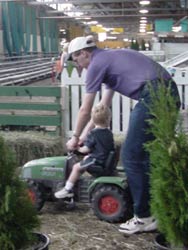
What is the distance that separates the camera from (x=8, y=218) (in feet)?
8.97

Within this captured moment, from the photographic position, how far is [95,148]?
4.45 meters

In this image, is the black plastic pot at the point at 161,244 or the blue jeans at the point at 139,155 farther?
the blue jeans at the point at 139,155

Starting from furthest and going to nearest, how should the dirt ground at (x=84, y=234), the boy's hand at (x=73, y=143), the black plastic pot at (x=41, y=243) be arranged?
the boy's hand at (x=73, y=143)
the dirt ground at (x=84, y=234)
the black plastic pot at (x=41, y=243)

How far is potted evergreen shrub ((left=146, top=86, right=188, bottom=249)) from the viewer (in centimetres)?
279

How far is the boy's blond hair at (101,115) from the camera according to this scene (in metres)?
4.39

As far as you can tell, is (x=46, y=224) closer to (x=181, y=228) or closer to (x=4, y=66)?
(x=181, y=228)

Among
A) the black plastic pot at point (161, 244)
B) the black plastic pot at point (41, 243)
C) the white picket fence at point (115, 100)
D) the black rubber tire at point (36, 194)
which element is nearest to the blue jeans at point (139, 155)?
the black plastic pot at point (161, 244)

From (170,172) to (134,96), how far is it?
1.28m

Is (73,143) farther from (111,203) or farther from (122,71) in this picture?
(122,71)

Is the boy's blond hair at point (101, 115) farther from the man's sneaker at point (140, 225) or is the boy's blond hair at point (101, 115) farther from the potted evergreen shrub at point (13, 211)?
the potted evergreen shrub at point (13, 211)

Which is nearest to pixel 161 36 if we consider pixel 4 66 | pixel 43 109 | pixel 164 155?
pixel 4 66

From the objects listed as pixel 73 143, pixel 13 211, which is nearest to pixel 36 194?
pixel 73 143

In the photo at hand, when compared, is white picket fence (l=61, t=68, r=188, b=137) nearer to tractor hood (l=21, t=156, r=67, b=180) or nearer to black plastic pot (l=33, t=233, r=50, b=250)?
tractor hood (l=21, t=156, r=67, b=180)

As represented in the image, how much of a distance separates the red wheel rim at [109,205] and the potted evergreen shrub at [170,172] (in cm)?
142
